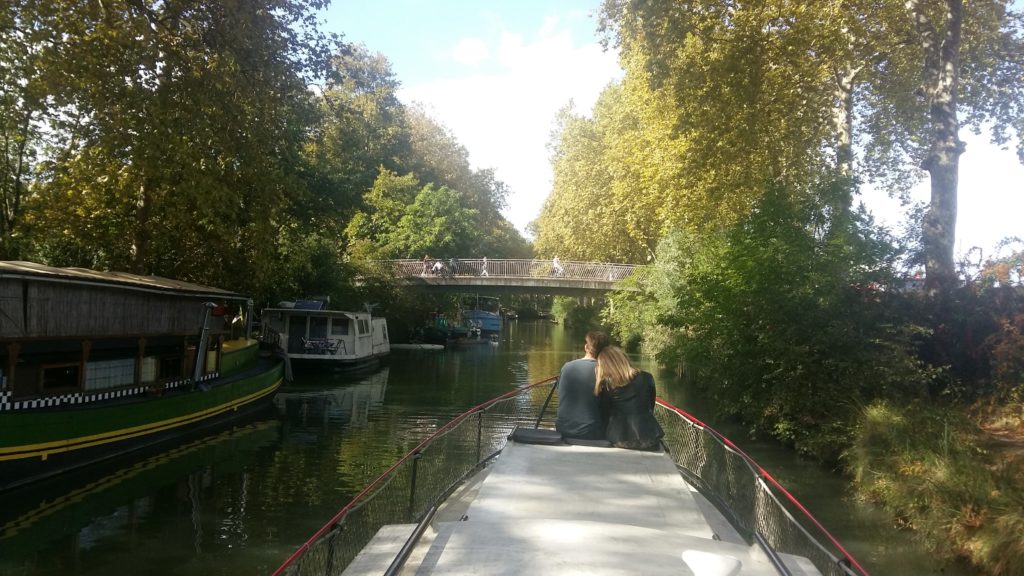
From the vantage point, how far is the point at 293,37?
54.3 ft

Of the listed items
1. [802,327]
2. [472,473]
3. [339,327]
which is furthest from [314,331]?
[472,473]

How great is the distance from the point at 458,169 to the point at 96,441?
54.1 meters

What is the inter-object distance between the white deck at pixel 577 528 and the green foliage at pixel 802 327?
847 centimetres

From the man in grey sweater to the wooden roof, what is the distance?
8.90 meters

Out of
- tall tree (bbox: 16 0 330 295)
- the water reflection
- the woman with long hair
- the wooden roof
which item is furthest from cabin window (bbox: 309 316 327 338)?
the woman with long hair

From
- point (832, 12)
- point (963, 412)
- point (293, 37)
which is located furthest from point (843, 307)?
point (293, 37)

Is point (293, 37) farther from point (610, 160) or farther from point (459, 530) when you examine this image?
point (610, 160)

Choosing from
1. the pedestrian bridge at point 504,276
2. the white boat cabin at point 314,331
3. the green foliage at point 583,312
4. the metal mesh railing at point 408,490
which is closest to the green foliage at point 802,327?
the metal mesh railing at point 408,490

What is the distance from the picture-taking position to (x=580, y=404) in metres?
6.81

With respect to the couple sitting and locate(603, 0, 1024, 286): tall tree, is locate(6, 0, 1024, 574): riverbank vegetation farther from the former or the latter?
the couple sitting

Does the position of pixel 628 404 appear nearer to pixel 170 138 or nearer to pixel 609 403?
pixel 609 403

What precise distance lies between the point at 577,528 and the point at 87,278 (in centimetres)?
1170

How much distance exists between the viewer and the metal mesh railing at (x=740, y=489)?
191 inches

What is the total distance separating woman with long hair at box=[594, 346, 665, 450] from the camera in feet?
21.6
